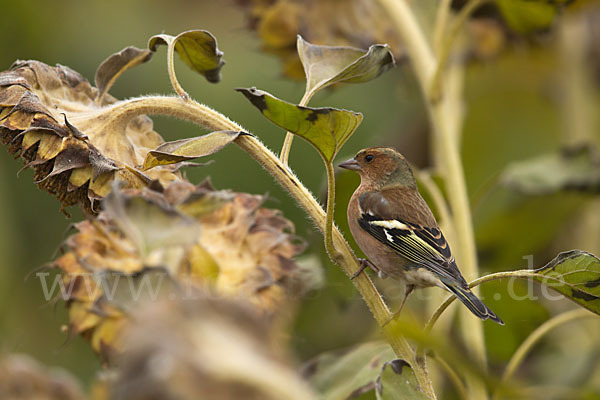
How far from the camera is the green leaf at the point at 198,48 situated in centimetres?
77

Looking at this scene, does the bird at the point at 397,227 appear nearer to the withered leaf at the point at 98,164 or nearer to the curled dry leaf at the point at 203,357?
the withered leaf at the point at 98,164

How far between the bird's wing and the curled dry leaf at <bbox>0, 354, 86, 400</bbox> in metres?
0.65

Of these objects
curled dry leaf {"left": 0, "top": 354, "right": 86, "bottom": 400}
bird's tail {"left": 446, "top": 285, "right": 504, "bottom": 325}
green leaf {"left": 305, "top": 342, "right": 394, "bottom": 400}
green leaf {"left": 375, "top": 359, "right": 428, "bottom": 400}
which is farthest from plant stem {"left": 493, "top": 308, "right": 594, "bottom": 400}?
curled dry leaf {"left": 0, "top": 354, "right": 86, "bottom": 400}

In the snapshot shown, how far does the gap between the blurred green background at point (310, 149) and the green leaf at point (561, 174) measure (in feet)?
0.25

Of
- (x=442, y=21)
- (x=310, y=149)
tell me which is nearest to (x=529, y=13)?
(x=442, y=21)

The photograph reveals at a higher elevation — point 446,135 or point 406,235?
point 446,135

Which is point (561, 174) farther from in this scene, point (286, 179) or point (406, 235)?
point (286, 179)

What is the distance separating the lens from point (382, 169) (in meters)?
1.14

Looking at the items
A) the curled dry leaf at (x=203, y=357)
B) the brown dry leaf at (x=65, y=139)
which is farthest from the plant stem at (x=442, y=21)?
the curled dry leaf at (x=203, y=357)

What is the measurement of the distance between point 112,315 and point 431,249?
542mm

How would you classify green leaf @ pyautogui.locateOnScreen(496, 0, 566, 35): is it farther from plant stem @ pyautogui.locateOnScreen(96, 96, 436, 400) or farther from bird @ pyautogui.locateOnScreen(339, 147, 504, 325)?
plant stem @ pyautogui.locateOnScreen(96, 96, 436, 400)

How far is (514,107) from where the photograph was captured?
206 cm

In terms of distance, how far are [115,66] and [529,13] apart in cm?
65

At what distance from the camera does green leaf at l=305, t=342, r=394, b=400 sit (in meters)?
0.85
